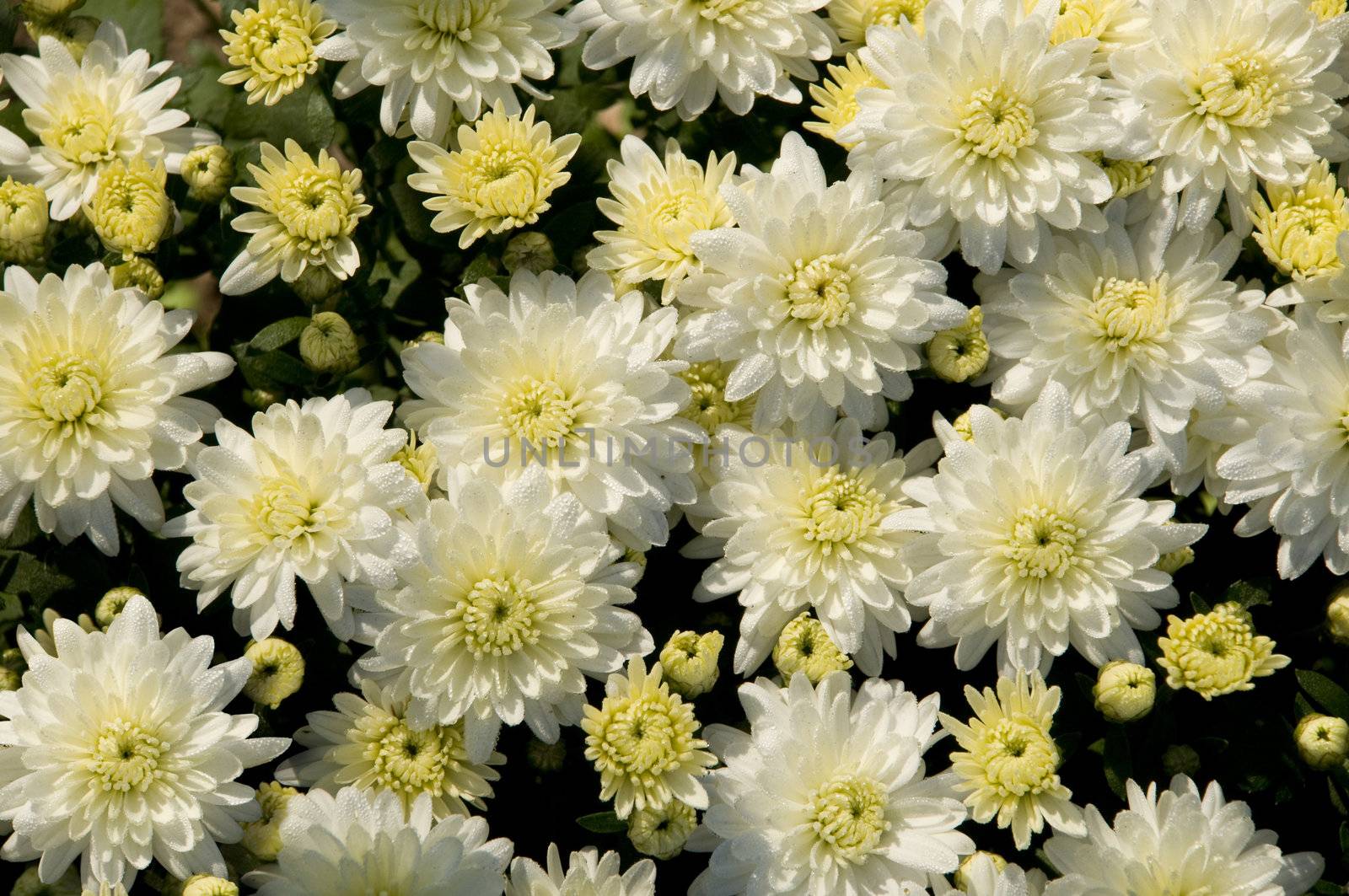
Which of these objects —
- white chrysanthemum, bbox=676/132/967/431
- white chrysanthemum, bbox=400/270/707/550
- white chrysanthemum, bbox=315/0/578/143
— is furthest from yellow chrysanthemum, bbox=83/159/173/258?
white chrysanthemum, bbox=676/132/967/431

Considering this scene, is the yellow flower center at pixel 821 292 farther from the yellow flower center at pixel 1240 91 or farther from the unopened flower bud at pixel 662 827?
the unopened flower bud at pixel 662 827

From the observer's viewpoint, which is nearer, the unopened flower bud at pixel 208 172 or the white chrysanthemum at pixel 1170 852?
the white chrysanthemum at pixel 1170 852

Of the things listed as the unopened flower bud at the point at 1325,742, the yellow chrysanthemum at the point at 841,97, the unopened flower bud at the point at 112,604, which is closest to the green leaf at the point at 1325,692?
the unopened flower bud at the point at 1325,742

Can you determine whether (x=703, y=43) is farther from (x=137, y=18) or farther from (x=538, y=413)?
(x=137, y=18)

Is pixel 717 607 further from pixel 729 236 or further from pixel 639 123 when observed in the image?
pixel 639 123

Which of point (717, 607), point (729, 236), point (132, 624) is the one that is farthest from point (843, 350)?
point (132, 624)

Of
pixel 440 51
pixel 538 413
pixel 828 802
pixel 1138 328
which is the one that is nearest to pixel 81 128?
pixel 440 51

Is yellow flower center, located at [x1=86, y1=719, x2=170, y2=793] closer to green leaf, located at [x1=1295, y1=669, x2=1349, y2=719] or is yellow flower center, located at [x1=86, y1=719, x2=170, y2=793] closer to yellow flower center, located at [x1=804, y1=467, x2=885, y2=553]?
yellow flower center, located at [x1=804, y1=467, x2=885, y2=553]
